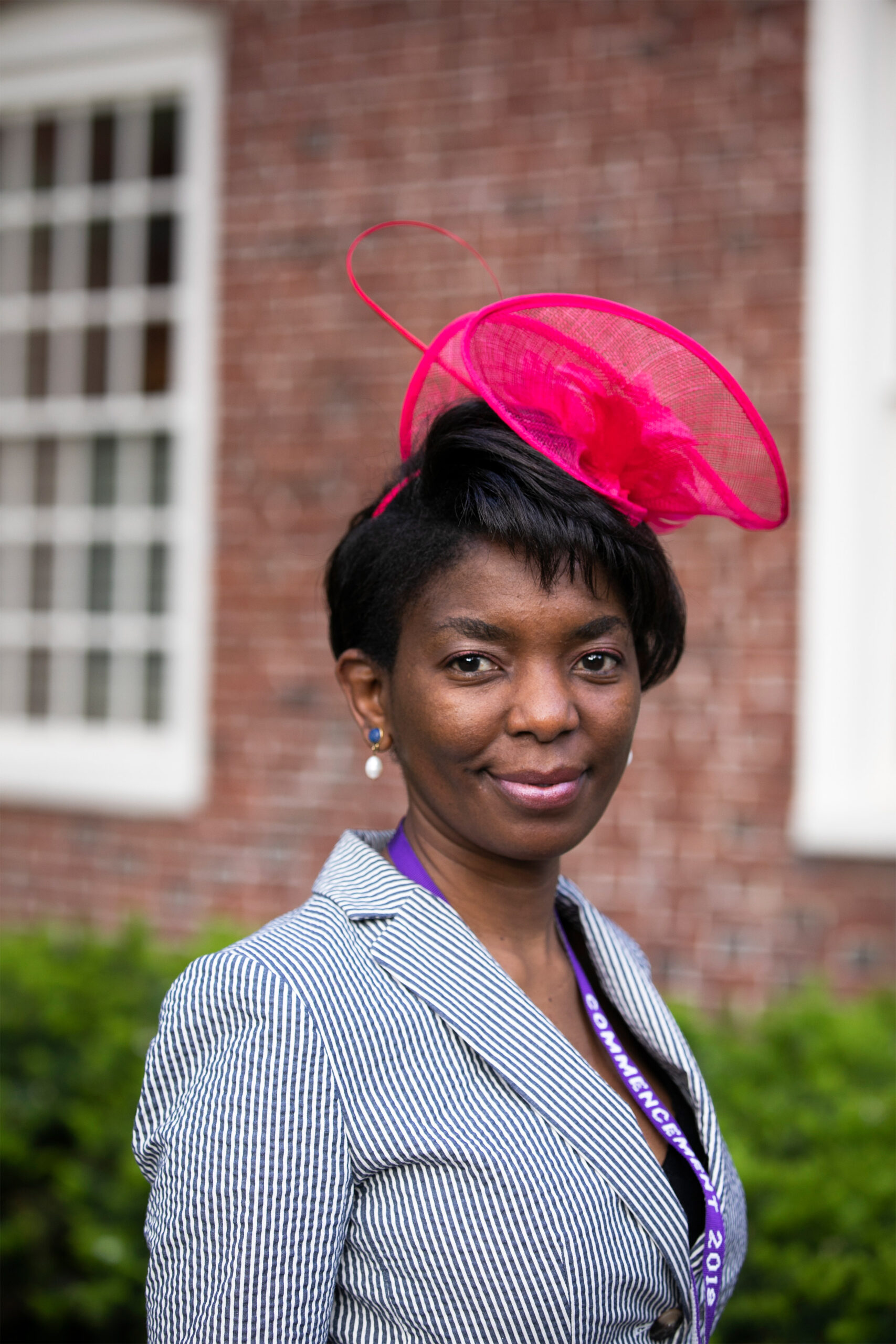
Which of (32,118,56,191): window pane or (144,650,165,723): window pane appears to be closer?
(144,650,165,723): window pane

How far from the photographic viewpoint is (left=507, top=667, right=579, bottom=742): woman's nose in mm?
1493

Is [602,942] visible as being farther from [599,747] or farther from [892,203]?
[892,203]

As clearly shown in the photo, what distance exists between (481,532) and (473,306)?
3777 millimetres

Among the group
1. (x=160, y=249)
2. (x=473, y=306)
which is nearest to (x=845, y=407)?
(x=473, y=306)

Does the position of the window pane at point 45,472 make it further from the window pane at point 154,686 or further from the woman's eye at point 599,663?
the woman's eye at point 599,663

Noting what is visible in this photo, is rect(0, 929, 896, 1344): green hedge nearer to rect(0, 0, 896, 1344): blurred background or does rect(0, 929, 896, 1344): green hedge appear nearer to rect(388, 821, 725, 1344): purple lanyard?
rect(0, 0, 896, 1344): blurred background

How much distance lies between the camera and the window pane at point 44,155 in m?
5.98

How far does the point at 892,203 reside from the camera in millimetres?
4668

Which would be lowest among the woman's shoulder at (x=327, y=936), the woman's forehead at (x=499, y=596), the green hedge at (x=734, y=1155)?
the green hedge at (x=734, y=1155)

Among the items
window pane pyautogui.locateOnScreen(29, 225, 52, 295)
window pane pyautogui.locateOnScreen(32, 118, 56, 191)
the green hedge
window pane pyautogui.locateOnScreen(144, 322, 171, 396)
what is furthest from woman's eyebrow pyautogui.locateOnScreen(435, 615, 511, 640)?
window pane pyautogui.locateOnScreen(32, 118, 56, 191)

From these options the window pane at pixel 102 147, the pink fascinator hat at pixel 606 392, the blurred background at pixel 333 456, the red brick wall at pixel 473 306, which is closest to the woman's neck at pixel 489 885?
the pink fascinator hat at pixel 606 392

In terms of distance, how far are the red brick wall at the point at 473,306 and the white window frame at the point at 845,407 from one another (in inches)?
3.1

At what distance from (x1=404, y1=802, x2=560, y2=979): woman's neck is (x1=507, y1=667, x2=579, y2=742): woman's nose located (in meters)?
0.21

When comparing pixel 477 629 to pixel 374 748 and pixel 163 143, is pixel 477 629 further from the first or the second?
pixel 163 143
